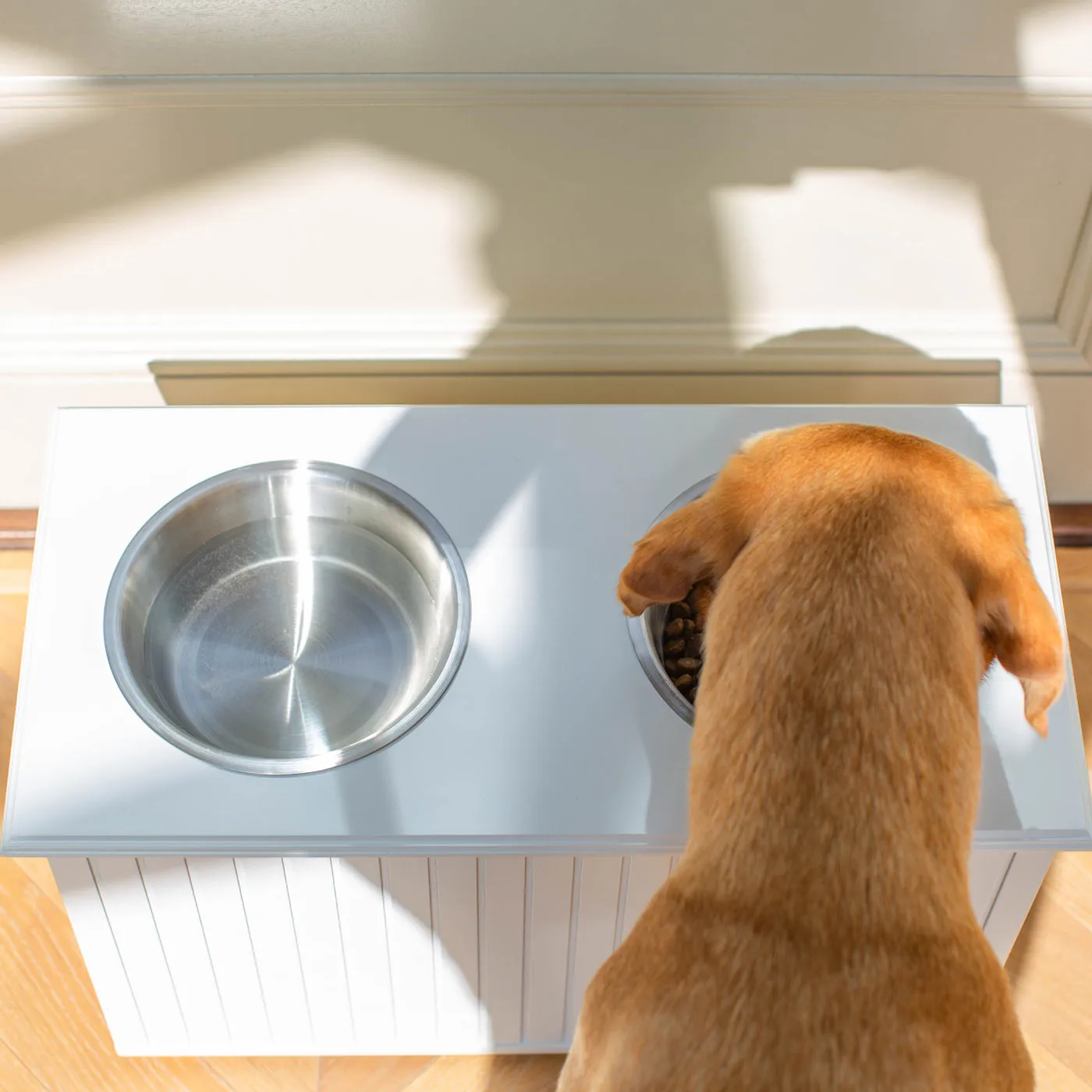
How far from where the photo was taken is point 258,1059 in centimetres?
128

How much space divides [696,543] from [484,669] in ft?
0.82

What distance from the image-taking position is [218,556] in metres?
1.09

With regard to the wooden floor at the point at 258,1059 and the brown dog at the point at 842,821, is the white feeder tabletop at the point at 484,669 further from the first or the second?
the wooden floor at the point at 258,1059

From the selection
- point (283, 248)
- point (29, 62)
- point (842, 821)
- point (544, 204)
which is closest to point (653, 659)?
point (842, 821)

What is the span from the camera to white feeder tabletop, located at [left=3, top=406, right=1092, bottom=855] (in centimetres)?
89

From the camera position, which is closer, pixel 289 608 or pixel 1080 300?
pixel 289 608

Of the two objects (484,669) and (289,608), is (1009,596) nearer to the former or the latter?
(484,669)

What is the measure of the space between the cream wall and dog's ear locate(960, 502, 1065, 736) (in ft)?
1.74

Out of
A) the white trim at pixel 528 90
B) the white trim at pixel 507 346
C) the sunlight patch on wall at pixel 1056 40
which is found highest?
the sunlight patch on wall at pixel 1056 40

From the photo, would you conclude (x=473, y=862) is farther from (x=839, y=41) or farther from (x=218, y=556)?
(x=839, y=41)

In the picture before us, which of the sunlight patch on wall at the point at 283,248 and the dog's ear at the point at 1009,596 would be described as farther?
the sunlight patch on wall at the point at 283,248

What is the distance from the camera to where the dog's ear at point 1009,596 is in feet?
2.35

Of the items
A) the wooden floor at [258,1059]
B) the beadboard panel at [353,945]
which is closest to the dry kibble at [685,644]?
the beadboard panel at [353,945]

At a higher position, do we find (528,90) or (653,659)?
(528,90)
